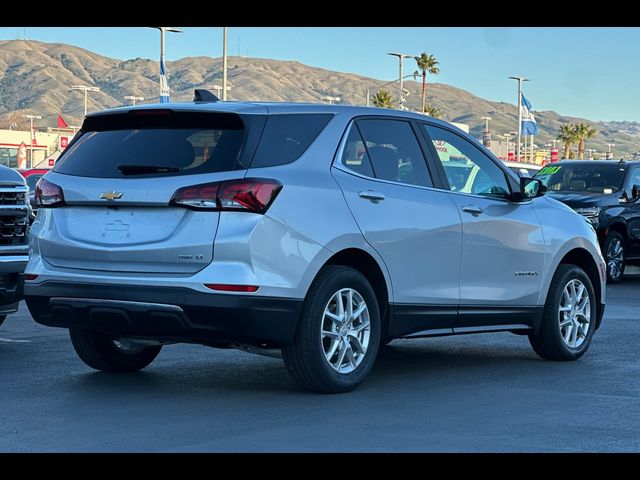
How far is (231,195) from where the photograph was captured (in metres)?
7.48

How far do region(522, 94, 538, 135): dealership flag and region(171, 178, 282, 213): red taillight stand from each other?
73.3 m

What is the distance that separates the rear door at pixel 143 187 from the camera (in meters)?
7.56

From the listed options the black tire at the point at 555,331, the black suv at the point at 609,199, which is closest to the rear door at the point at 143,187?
the black tire at the point at 555,331

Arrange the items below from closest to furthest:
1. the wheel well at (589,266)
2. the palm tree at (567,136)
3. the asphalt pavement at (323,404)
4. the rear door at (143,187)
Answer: the asphalt pavement at (323,404) < the rear door at (143,187) < the wheel well at (589,266) < the palm tree at (567,136)

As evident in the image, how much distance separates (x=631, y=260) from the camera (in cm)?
1988

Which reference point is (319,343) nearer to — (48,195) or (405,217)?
(405,217)

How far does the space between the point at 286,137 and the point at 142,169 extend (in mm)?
897

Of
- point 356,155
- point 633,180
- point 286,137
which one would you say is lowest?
point 633,180

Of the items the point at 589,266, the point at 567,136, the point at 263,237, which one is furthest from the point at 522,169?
the point at 567,136

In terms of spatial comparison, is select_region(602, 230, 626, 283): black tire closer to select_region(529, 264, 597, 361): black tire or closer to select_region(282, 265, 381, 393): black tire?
select_region(529, 264, 597, 361): black tire

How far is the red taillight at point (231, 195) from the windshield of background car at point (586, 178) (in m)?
12.9

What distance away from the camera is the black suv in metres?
19.3

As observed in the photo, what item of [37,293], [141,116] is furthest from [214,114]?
[37,293]

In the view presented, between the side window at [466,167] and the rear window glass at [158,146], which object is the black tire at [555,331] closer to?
the side window at [466,167]
